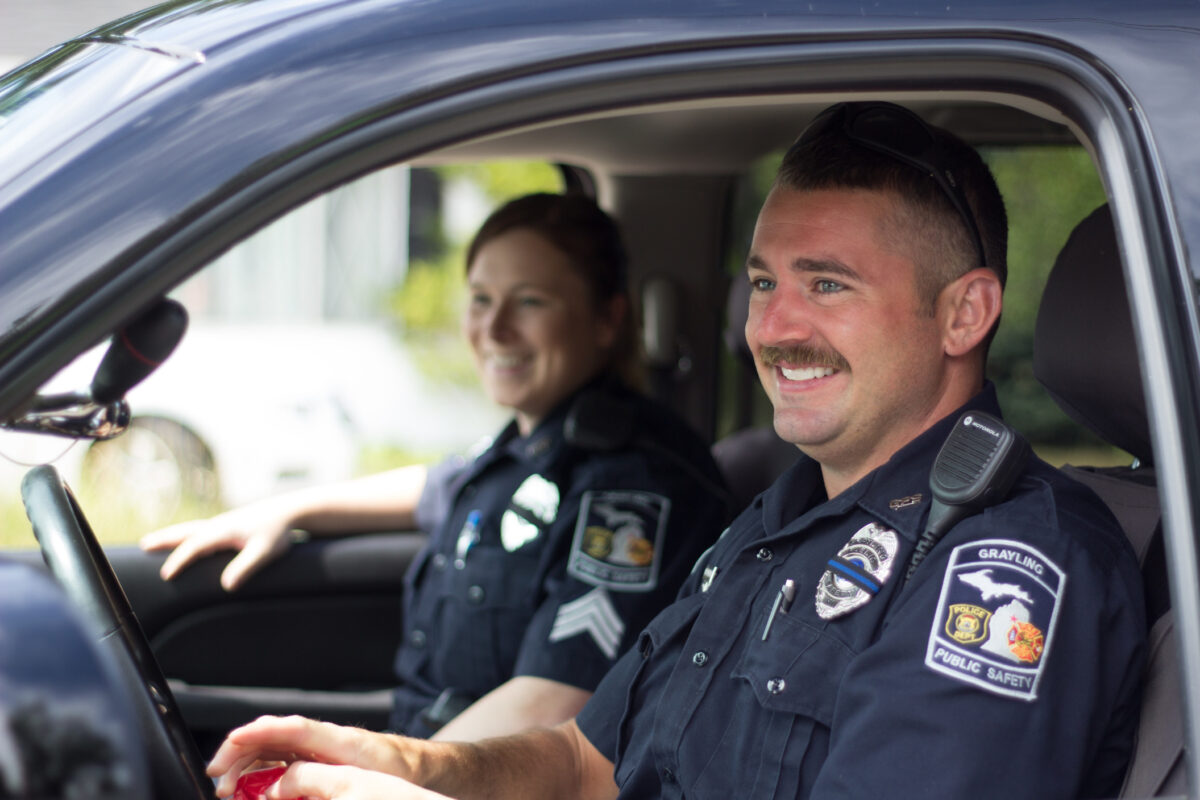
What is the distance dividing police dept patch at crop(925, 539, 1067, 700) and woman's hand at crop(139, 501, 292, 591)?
1.65 m

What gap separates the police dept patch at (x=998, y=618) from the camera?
1.07m

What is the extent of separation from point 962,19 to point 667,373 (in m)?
1.84

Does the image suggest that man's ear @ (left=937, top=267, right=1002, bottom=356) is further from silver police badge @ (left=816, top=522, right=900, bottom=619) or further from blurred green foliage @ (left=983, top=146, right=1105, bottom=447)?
silver police badge @ (left=816, top=522, right=900, bottom=619)

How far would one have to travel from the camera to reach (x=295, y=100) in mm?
895

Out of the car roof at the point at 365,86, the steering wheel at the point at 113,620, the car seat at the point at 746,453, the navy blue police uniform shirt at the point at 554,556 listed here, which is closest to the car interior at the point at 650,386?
the car seat at the point at 746,453

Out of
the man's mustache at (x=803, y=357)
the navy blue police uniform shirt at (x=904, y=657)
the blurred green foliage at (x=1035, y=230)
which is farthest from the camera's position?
the blurred green foliage at (x=1035, y=230)

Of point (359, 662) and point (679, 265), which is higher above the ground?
point (679, 265)

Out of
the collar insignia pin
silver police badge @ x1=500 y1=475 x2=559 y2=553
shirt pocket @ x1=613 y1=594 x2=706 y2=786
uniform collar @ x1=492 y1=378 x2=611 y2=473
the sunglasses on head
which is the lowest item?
shirt pocket @ x1=613 y1=594 x2=706 y2=786

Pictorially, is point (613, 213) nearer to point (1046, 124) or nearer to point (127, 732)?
point (1046, 124)

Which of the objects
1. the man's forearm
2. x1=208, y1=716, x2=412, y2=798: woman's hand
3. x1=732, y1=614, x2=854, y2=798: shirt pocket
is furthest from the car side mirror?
x1=732, y1=614, x2=854, y2=798: shirt pocket

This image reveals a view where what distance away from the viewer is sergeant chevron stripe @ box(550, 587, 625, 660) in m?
1.95

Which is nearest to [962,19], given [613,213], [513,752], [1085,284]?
[1085,284]

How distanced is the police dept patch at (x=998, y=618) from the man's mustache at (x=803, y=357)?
1.03 ft

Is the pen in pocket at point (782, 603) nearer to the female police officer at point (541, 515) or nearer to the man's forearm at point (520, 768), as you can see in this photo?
the man's forearm at point (520, 768)
